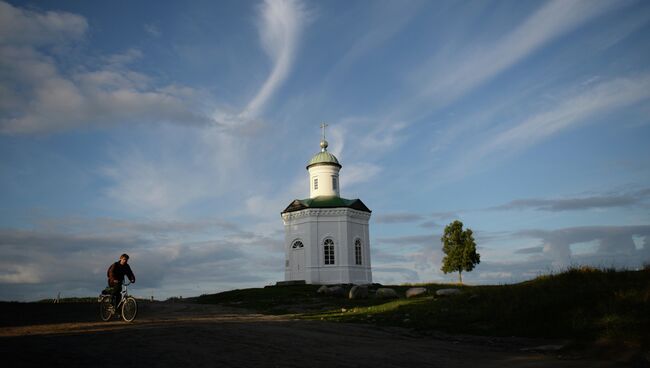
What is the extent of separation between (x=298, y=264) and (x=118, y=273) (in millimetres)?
25989

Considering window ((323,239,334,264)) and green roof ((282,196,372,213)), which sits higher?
green roof ((282,196,372,213))

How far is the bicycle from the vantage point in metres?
13.4

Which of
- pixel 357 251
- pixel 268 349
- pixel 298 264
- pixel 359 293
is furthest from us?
pixel 357 251

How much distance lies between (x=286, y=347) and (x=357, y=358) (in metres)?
1.46

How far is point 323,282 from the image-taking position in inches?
1496

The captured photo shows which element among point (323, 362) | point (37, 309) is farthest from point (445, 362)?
point (37, 309)

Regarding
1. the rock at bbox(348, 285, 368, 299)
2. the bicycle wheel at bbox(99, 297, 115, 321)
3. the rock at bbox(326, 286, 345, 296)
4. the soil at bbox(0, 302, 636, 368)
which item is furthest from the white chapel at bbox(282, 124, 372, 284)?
the soil at bbox(0, 302, 636, 368)

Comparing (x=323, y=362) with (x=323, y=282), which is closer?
(x=323, y=362)

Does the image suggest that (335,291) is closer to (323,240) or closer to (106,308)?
(323,240)

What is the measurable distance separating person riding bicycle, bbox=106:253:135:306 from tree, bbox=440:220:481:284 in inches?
1354

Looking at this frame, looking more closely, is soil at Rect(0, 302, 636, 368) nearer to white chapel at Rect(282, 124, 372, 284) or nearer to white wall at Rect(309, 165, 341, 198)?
white chapel at Rect(282, 124, 372, 284)

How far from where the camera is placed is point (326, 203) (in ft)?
132

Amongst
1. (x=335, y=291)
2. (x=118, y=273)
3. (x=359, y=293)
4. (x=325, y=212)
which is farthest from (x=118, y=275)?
(x=325, y=212)

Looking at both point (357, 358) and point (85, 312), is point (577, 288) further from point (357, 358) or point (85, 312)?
point (85, 312)
